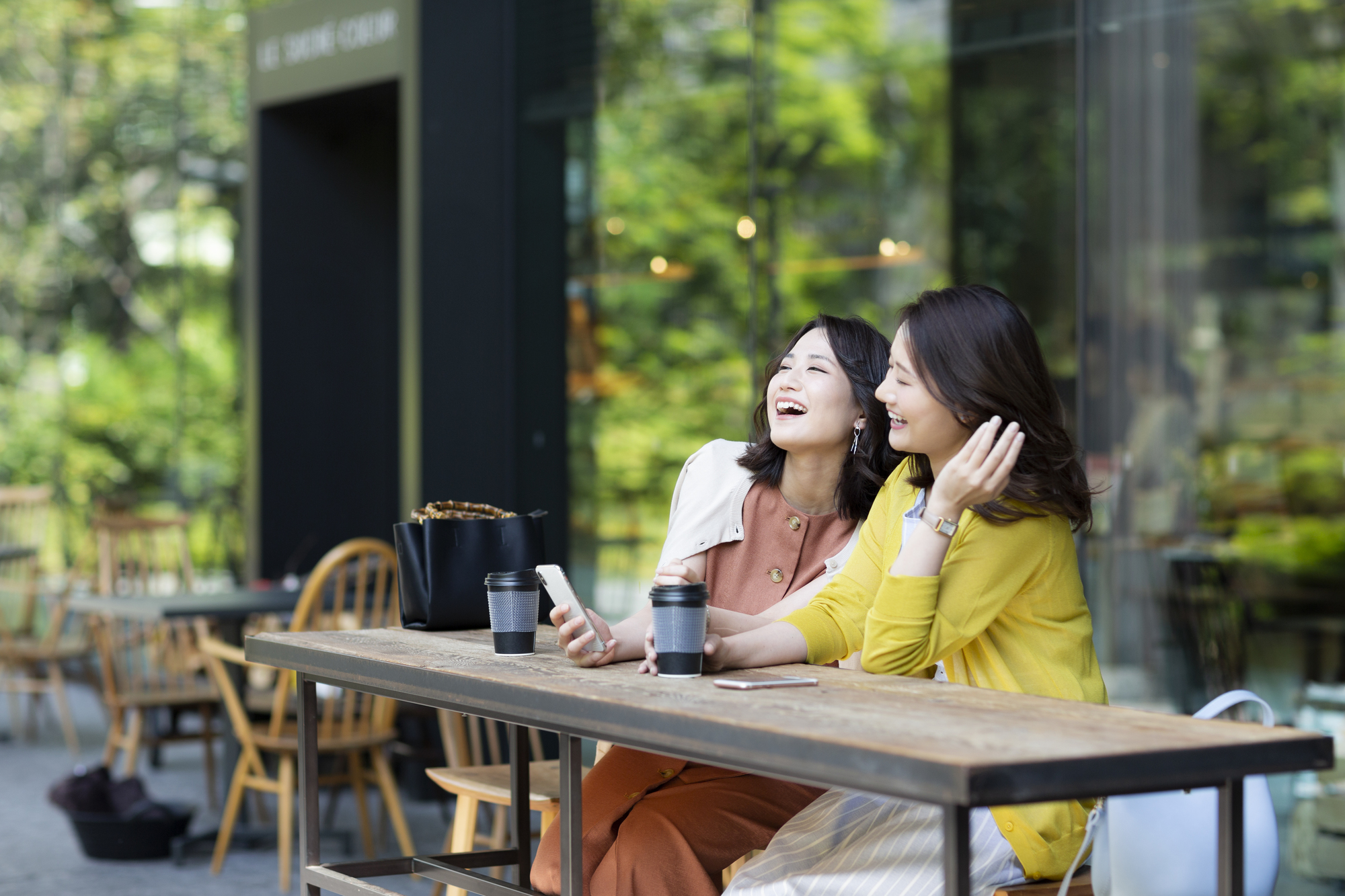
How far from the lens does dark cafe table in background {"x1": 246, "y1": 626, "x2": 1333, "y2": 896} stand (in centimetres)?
137

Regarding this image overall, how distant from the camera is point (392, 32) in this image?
547 centimetres

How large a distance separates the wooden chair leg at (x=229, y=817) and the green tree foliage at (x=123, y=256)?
11.9 feet

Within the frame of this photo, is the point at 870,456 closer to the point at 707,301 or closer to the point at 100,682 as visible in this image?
the point at 707,301

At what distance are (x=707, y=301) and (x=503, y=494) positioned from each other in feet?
Result: 4.33

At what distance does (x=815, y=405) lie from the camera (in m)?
2.46

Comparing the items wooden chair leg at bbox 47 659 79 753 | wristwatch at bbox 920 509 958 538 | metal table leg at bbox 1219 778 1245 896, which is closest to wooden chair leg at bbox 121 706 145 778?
wooden chair leg at bbox 47 659 79 753

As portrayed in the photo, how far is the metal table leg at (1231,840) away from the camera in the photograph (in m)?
1.49

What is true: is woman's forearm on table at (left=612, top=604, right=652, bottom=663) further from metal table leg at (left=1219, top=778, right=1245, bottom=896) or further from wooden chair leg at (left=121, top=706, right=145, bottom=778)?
→ wooden chair leg at (left=121, top=706, right=145, bottom=778)

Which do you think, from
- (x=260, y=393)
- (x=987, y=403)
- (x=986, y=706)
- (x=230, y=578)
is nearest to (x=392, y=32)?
(x=260, y=393)

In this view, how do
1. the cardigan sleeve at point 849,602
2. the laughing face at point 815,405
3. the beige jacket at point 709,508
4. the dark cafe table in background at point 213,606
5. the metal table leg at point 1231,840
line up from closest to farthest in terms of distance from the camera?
the metal table leg at point 1231,840
the cardigan sleeve at point 849,602
the laughing face at point 815,405
the beige jacket at point 709,508
the dark cafe table in background at point 213,606

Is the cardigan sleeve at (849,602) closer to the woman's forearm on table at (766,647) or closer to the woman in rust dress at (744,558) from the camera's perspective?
the woman's forearm on table at (766,647)

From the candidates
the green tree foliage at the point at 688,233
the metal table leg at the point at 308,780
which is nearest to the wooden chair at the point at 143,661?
the green tree foliage at the point at 688,233

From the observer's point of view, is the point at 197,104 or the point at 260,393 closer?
the point at 260,393

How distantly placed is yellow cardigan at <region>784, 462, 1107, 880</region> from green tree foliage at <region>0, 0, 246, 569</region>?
653 cm
